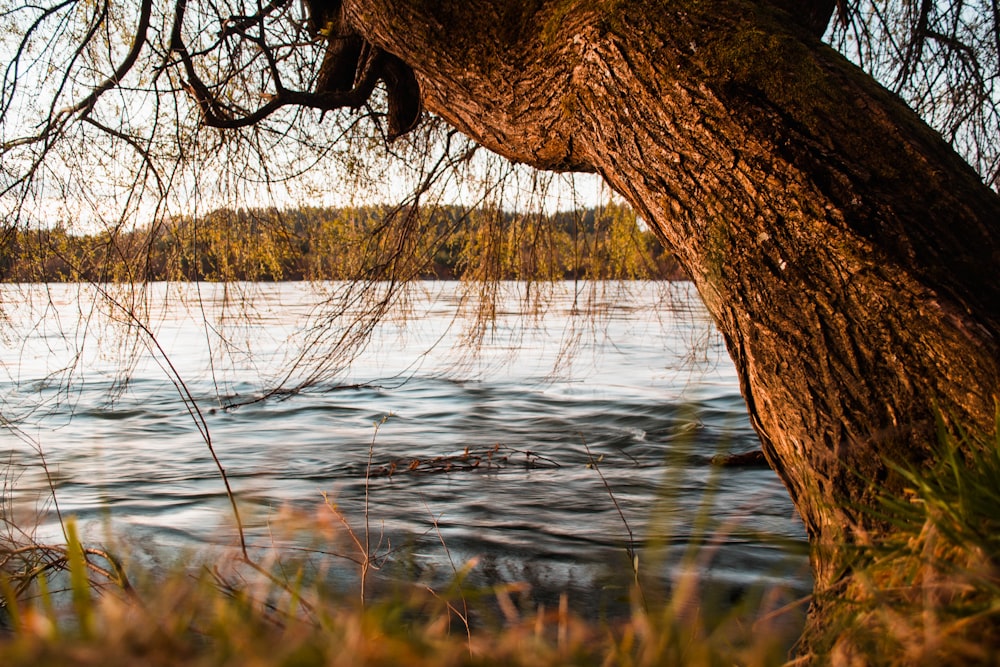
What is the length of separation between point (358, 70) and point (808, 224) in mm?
3795

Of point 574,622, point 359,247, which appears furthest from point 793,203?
point 359,247

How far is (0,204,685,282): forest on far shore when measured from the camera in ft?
16.5

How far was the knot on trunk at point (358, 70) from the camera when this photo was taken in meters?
5.06

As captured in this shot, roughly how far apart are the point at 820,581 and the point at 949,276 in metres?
0.88

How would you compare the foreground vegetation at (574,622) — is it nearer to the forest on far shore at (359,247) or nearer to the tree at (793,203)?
the tree at (793,203)

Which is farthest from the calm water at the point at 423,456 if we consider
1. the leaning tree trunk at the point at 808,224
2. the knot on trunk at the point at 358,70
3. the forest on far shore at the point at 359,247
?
A: the knot on trunk at the point at 358,70

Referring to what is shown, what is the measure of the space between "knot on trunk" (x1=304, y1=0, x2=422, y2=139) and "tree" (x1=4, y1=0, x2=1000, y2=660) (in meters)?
1.84

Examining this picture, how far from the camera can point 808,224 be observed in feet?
7.18

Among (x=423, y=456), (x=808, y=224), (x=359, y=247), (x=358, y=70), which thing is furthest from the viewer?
(x=423, y=456)

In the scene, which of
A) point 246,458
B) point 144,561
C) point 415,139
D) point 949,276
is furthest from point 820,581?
point 246,458

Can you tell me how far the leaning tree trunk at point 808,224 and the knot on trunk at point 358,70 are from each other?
245 centimetres

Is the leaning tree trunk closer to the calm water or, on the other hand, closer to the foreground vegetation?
the foreground vegetation

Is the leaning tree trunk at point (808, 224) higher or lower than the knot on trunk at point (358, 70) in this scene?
lower

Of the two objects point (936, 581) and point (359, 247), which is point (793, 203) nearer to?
point (936, 581)
